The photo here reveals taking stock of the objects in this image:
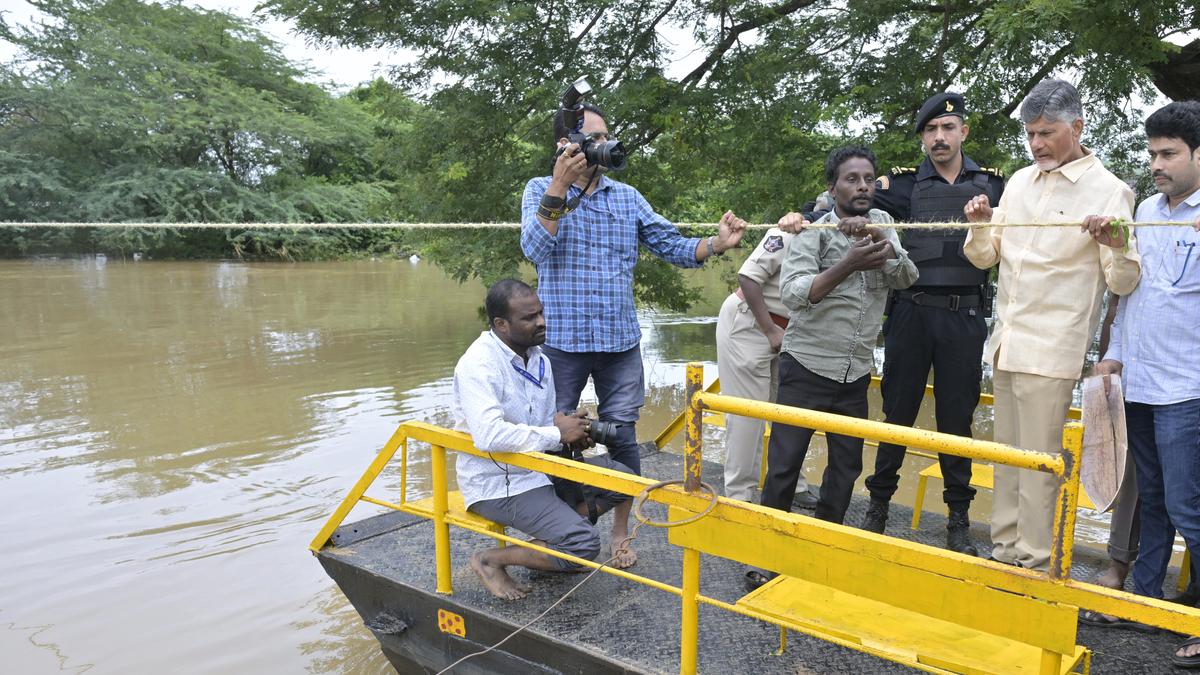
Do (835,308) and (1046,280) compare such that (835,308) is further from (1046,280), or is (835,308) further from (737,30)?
(737,30)

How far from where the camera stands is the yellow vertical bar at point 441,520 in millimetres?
3244

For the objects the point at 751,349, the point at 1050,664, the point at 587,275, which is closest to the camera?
the point at 1050,664

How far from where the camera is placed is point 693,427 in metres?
2.52

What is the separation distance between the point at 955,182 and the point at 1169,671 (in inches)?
79.7

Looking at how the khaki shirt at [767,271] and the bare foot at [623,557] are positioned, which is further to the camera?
the khaki shirt at [767,271]

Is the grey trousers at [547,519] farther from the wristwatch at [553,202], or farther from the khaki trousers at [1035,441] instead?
the khaki trousers at [1035,441]

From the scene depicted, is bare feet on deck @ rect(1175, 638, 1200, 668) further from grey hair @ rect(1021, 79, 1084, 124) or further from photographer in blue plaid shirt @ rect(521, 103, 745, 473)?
photographer in blue plaid shirt @ rect(521, 103, 745, 473)

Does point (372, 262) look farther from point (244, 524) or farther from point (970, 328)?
point (970, 328)

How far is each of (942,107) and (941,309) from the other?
86cm

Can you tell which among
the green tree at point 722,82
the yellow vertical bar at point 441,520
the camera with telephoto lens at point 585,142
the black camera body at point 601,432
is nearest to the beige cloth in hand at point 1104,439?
the black camera body at point 601,432

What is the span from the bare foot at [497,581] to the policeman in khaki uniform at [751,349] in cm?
127

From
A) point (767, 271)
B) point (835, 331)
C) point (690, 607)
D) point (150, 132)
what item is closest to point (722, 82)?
point (767, 271)

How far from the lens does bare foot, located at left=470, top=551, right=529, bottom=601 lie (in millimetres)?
3410

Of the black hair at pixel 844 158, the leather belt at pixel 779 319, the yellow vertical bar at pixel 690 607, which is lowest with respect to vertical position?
the yellow vertical bar at pixel 690 607
